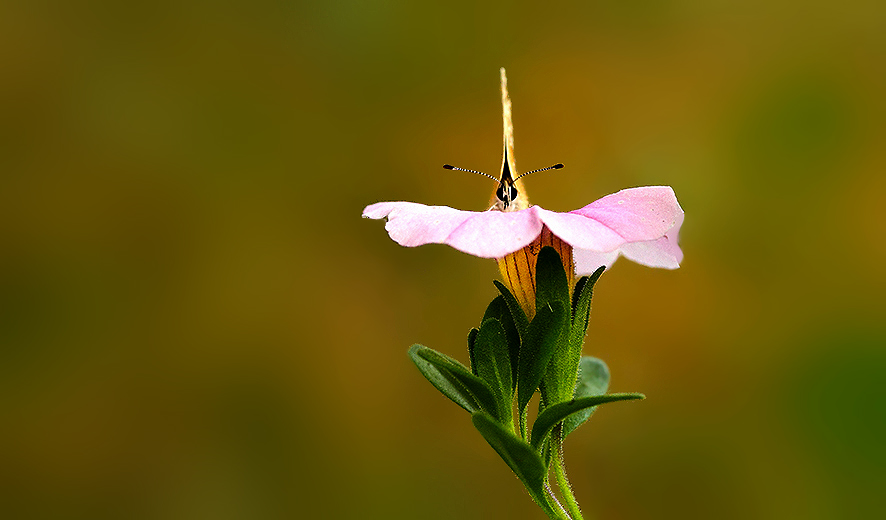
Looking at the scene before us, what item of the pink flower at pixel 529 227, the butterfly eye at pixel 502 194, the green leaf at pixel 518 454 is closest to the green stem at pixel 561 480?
the green leaf at pixel 518 454

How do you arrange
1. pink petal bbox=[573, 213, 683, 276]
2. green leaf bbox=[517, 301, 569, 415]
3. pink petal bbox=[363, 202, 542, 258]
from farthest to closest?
pink petal bbox=[573, 213, 683, 276] → green leaf bbox=[517, 301, 569, 415] → pink petal bbox=[363, 202, 542, 258]

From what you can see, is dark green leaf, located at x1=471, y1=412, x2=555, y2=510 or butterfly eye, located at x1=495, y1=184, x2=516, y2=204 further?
butterfly eye, located at x1=495, y1=184, x2=516, y2=204

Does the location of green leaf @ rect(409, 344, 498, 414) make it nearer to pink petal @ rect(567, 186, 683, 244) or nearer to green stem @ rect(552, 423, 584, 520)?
green stem @ rect(552, 423, 584, 520)

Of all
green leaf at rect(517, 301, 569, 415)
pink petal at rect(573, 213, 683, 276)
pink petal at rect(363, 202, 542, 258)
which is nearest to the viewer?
pink petal at rect(363, 202, 542, 258)

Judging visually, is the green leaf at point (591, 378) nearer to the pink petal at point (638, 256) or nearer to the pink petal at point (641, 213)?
the pink petal at point (638, 256)

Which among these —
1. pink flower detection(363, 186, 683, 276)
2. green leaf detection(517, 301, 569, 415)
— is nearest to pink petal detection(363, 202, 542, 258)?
pink flower detection(363, 186, 683, 276)

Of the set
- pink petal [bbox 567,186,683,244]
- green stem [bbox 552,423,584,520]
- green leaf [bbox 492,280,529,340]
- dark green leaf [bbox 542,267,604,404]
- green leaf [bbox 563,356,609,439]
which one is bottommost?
green stem [bbox 552,423,584,520]

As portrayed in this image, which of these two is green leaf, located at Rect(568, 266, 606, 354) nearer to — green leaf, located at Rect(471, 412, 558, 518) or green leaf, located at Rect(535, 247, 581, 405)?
green leaf, located at Rect(535, 247, 581, 405)

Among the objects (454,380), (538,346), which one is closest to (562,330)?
(538,346)

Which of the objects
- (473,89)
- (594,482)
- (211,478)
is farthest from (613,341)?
(211,478)

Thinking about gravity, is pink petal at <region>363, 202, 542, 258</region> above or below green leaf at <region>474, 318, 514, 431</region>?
above
